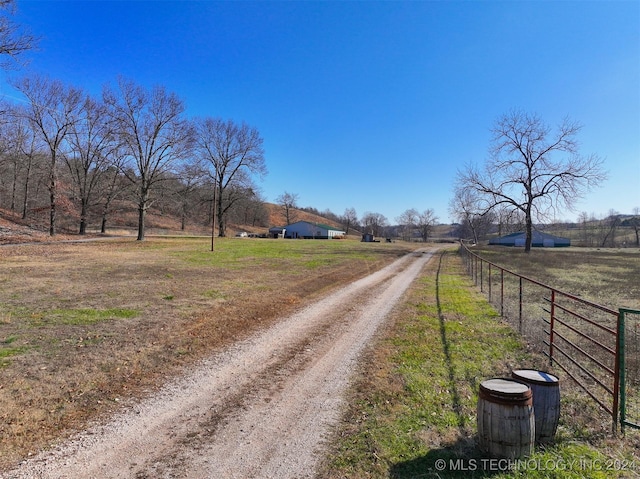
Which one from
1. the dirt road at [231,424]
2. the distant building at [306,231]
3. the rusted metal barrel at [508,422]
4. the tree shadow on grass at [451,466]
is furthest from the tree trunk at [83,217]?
the distant building at [306,231]

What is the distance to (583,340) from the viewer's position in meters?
7.87

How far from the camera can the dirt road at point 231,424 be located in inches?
133

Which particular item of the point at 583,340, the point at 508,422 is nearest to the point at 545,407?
the point at 508,422

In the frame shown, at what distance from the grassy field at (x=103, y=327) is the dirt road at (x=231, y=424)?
0.48m

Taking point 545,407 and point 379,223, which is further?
point 379,223

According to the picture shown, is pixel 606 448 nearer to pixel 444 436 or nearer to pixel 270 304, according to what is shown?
pixel 444 436

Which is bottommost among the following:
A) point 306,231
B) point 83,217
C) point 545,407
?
point 545,407

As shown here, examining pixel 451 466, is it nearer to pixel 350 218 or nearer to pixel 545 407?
pixel 545 407

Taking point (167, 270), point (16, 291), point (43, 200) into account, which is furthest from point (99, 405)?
point (43, 200)

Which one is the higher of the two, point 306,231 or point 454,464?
point 306,231

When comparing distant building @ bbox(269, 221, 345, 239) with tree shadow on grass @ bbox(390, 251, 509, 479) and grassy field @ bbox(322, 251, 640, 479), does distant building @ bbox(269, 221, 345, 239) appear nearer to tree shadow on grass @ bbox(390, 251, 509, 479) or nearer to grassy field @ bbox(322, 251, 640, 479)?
grassy field @ bbox(322, 251, 640, 479)

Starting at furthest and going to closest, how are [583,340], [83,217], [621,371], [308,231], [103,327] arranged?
[308,231] < [83,217] < [583,340] < [103,327] < [621,371]

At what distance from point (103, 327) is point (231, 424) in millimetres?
5081

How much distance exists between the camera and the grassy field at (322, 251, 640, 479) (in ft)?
11.2
